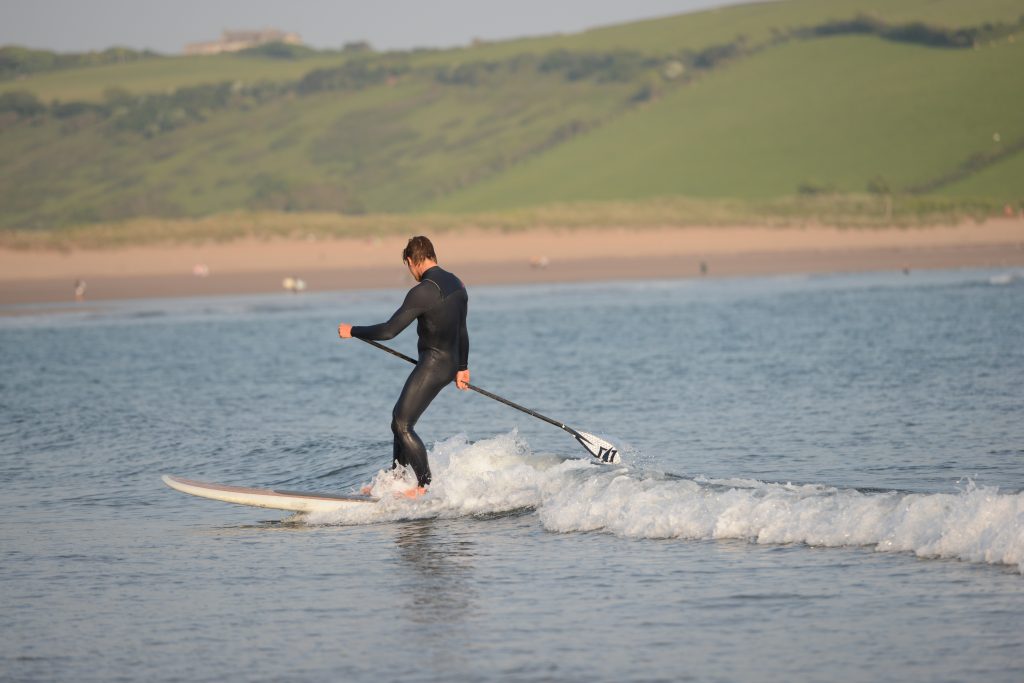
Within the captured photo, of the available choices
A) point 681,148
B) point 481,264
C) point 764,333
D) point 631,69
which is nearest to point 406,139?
point 631,69

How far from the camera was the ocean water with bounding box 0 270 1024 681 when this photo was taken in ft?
22.4

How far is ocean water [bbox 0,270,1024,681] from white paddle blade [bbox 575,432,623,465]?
5.9 inches

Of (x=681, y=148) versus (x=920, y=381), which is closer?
(x=920, y=381)

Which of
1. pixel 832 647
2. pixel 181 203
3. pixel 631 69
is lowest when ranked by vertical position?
pixel 832 647

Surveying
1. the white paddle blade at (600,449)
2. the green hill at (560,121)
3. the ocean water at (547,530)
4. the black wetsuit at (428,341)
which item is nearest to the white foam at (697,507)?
the ocean water at (547,530)

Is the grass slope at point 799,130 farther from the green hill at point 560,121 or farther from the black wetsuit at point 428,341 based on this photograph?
the black wetsuit at point 428,341

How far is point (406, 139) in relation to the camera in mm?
102062

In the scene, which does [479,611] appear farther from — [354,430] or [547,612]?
[354,430]

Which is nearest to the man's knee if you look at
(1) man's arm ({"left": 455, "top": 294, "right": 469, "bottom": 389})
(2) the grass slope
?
(1) man's arm ({"left": 455, "top": 294, "right": 469, "bottom": 389})

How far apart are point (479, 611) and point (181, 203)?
8728 centimetres

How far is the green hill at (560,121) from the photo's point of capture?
78.9 metres

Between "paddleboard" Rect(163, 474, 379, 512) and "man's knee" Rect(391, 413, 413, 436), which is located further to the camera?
"paddleboard" Rect(163, 474, 379, 512)

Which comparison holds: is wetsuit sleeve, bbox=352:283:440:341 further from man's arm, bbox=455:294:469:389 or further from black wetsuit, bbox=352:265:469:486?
man's arm, bbox=455:294:469:389

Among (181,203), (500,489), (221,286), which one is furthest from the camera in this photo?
(181,203)
